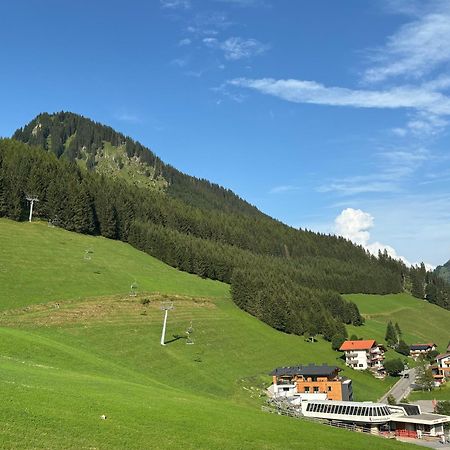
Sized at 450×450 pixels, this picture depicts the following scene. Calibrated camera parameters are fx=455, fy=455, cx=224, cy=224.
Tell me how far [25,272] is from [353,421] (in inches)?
2781

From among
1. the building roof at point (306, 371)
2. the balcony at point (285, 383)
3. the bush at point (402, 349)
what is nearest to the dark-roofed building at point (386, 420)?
the balcony at point (285, 383)

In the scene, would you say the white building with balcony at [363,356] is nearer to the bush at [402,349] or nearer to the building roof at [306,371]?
the bush at [402,349]

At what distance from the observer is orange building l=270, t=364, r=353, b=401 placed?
8125cm

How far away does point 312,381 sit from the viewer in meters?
85.5

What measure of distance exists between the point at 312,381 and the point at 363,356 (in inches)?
1761

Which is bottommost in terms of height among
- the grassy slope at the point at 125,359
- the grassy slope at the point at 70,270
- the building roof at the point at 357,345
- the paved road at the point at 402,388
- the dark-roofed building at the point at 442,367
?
the paved road at the point at 402,388

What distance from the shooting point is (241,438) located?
31.3m

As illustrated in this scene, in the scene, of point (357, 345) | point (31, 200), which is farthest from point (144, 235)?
point (357, 345)

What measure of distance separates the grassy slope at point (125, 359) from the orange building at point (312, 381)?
4791 millimetres

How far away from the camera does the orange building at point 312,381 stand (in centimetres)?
8125

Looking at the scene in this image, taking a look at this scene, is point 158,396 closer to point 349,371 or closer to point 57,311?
point 57,311

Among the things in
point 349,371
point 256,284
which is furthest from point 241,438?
point 256,284

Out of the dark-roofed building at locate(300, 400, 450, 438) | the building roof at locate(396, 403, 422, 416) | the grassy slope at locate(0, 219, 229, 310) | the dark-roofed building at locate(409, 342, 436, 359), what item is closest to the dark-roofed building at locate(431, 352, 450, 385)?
the dark-roofed building at locate(409, 342, 436, 359)

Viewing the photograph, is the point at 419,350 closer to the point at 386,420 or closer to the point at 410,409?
the point at 410,409
